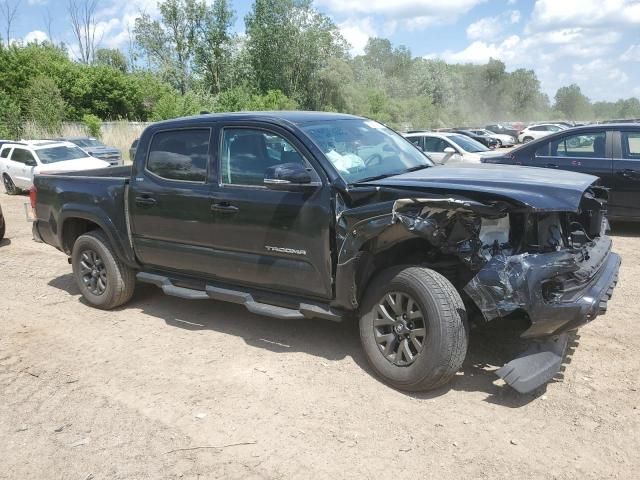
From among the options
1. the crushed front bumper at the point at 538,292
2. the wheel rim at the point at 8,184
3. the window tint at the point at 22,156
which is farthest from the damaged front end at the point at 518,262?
the wheel rim at the point at 8,184

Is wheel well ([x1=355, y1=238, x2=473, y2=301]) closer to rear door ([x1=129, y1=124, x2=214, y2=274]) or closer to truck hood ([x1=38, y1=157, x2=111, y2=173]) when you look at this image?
rear door ([x1=129, y1=124, x2=214, y2=274])

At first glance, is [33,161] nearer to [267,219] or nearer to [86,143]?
[86,143]

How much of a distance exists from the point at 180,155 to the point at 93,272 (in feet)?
6.01

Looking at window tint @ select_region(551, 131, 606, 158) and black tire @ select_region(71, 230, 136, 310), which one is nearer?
black tire @ select_region(71, 230, 136, 310)

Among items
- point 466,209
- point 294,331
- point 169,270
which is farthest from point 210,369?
point 466,209

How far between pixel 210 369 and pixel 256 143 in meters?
1.85

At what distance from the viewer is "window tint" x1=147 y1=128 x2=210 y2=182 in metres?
5.05

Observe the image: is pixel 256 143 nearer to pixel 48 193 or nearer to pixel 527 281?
pixel 527 281

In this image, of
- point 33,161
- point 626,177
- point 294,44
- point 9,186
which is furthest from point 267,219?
point 294,44

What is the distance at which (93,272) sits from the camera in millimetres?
6141

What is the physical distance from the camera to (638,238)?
8.61m

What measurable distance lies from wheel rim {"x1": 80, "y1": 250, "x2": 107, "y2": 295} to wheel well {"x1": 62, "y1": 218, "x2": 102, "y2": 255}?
35 cm

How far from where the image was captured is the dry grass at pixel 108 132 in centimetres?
Result: 3033

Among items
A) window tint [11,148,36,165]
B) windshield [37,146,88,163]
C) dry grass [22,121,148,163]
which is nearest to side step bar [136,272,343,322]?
windshield [37,146,88,163]
